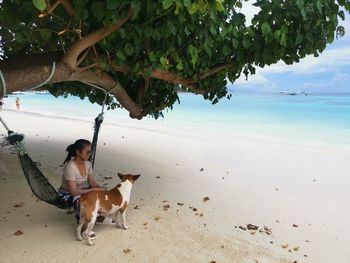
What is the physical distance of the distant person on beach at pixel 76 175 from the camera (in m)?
3.00

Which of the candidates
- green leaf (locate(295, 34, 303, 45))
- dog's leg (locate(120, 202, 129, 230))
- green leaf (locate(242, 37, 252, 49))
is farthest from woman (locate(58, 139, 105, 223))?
green leaf (locate(295, 34, 303, 45))

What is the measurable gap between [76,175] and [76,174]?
11 millimetres

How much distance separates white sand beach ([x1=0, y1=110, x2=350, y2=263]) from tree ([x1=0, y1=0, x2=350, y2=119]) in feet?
4.07

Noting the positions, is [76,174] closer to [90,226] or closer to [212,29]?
[90,226]

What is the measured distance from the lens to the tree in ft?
7.21

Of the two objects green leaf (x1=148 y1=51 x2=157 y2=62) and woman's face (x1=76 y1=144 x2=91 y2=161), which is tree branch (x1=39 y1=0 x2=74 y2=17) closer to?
green leaf (x1=148 y1=51 x2=157 y2=62)

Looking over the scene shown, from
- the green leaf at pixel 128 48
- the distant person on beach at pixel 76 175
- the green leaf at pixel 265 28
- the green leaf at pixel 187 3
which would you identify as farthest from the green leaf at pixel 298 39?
the distant person on beach at pixel 76 175

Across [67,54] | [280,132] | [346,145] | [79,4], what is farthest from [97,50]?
[280,132]

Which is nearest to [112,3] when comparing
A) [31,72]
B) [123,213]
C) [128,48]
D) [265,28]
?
[128,48]

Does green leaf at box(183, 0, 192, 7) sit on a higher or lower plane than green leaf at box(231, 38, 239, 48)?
lower

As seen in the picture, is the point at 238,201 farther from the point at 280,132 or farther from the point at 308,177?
the point at 280,132

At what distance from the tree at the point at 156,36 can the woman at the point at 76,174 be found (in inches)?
22.7

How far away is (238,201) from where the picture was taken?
4.49m

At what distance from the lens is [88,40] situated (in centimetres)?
252
